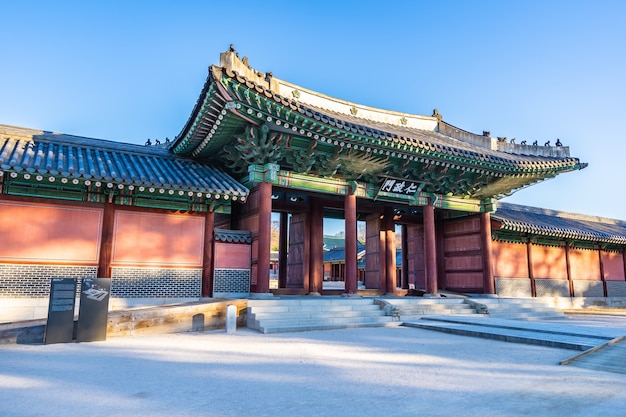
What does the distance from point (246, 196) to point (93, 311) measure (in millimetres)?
5039

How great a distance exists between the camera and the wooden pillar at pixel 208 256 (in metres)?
11.9

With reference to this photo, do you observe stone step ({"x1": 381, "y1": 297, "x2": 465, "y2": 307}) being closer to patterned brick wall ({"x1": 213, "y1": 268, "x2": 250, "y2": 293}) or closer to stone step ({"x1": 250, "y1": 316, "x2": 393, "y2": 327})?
stone step ({"x1": 250, "y1": 316, "x2": 393, "y2": 327})

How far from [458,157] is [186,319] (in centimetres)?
969

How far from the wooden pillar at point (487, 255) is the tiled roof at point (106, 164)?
10.00m

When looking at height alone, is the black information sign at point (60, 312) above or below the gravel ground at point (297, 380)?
above

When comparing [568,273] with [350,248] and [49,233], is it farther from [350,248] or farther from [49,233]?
[49,233]

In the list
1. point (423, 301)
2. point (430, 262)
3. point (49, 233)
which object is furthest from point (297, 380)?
point (430, 262)

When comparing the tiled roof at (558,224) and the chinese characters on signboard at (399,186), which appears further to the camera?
the tiled roof at (558,224)

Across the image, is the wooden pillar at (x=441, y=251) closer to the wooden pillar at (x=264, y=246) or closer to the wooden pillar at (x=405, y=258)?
the wooden pillar at (x=405, y=258)

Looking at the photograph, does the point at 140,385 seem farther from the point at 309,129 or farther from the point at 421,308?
the point at 421,308

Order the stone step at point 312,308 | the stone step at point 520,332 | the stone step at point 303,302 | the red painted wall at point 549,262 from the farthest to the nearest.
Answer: the red painted wall at point 549,262 → the stone step at point 303,302 → the stone step at point 312,308 → the stone step at point 520,332

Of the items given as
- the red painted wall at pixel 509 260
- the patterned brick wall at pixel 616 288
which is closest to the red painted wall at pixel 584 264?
the patterned brick wall at pixel 616 288

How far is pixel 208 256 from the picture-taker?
1204 cm

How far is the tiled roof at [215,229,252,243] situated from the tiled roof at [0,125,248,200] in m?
1.27
